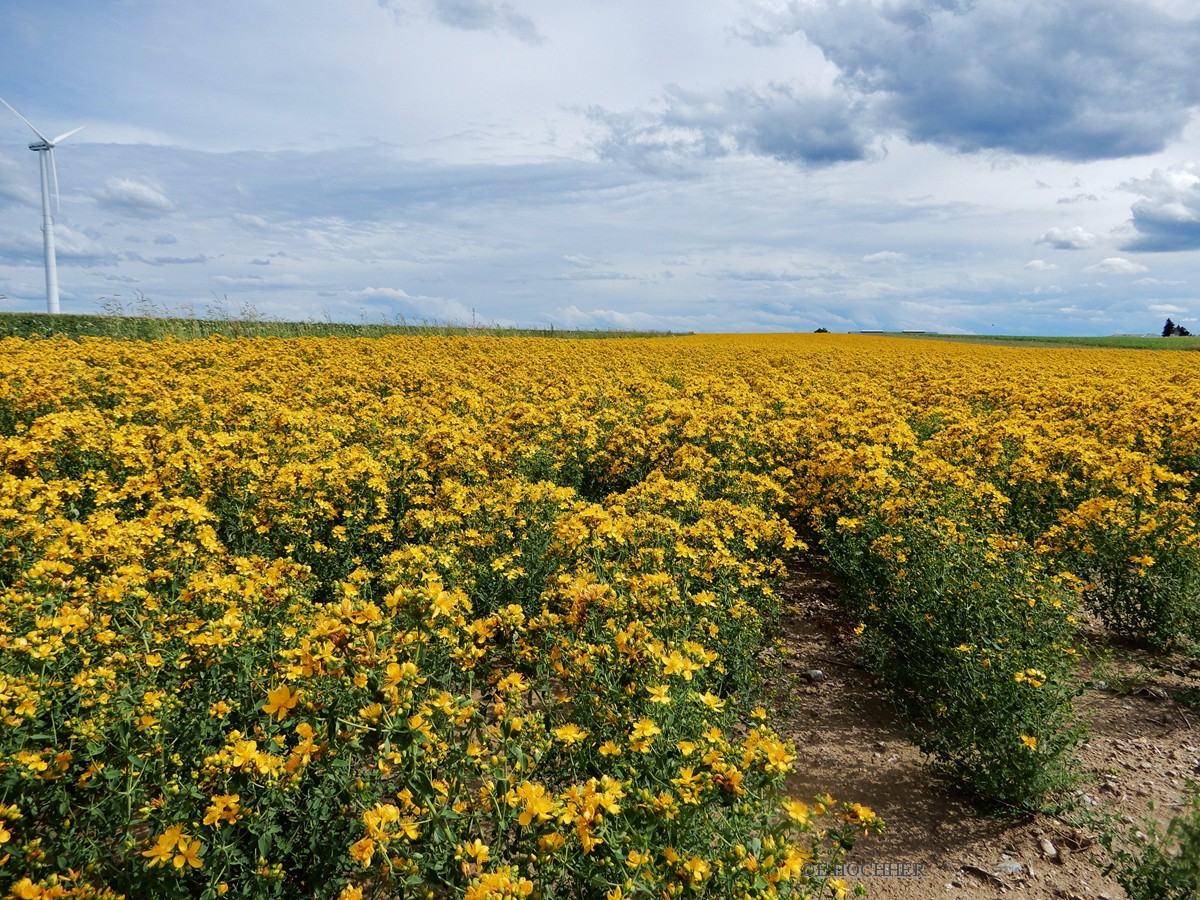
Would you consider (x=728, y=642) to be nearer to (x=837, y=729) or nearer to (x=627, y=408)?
(x=837, y=729)

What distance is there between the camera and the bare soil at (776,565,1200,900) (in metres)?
3.86

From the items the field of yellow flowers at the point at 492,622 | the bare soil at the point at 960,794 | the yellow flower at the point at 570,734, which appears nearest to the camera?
the field of yellow flowers at the point at 492,622

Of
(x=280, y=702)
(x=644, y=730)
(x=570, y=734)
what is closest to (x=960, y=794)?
(x=644, y=730)

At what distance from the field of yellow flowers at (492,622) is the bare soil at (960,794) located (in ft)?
0.88

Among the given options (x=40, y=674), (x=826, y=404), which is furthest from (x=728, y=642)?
(x=826, y=404)

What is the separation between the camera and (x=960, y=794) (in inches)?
178

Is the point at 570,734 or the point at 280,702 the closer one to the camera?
the point at 280,702

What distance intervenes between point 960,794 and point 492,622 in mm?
3451

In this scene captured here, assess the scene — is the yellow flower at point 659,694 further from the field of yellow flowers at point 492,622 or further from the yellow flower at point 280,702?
the yellow flower at point 280,702

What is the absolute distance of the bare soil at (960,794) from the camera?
3855 millimetres

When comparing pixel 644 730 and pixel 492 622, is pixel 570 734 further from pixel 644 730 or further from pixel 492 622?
pixel 492 622

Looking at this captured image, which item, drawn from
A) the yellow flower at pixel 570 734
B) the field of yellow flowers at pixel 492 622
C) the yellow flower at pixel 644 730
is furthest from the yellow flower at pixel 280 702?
the yellow flower at pixel 644 730

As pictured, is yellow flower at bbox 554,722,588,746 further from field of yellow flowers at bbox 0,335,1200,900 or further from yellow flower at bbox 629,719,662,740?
yellow flower at bbox 629,719,662,740

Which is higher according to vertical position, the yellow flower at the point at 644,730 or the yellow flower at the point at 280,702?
the yellow flower at the point at 280,702
